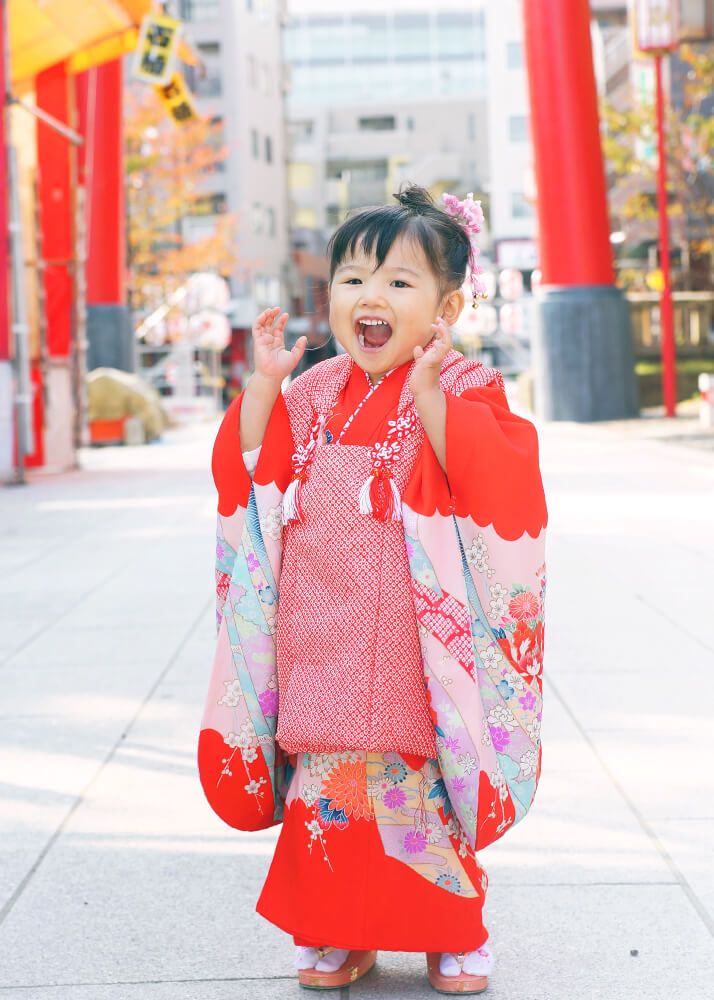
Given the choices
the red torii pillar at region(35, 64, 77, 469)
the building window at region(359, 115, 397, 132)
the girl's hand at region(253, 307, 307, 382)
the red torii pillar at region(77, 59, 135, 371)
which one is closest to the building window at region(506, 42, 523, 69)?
the building window at region(359, 115, 397, 132)

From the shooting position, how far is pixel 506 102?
180 feet

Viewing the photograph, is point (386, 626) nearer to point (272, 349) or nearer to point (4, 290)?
point (272, 349)

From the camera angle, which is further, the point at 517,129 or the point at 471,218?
the point at 517,129

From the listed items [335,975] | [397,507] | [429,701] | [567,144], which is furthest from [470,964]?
[567,144]

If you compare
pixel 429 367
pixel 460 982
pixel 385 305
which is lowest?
pixel 460 982

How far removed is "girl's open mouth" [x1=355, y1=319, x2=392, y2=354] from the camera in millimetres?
2760

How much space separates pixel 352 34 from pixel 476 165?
668 inches

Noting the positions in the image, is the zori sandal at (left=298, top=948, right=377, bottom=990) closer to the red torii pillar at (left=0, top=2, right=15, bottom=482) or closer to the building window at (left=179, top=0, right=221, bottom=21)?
the red torii pillar at (left=0, top=2, right=15, bottom=482)

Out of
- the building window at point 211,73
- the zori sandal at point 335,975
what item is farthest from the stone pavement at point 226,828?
the building window at point 211,73

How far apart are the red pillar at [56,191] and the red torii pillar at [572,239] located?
6.27 meters

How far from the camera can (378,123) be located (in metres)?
67.4

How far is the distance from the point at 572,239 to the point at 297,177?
46383mm

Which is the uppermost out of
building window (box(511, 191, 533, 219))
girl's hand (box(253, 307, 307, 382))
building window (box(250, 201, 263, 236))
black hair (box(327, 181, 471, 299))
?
building window (box(511, 191, 533, 219))

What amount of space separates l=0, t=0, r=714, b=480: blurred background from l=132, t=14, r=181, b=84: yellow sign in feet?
0.11
